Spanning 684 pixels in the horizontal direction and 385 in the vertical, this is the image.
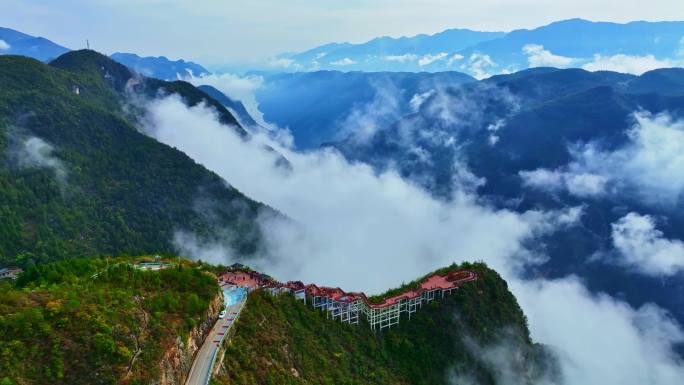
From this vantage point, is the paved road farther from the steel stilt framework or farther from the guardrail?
the steel stilt framework

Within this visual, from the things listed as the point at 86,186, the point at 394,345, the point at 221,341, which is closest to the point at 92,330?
the point at 221,341

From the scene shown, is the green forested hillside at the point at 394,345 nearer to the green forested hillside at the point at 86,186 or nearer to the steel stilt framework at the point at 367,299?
the steel stilt framework at the point at 367,299

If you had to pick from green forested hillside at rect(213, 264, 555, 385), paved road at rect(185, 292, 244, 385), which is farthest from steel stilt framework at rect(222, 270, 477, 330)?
paved road at rect(185, 292, 244, 385)

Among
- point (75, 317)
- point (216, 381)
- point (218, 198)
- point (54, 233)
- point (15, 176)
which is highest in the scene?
point (218, 198)

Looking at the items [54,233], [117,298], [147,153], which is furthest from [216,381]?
[147,153]

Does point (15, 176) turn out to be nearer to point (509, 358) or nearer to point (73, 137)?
point (73, 137)
